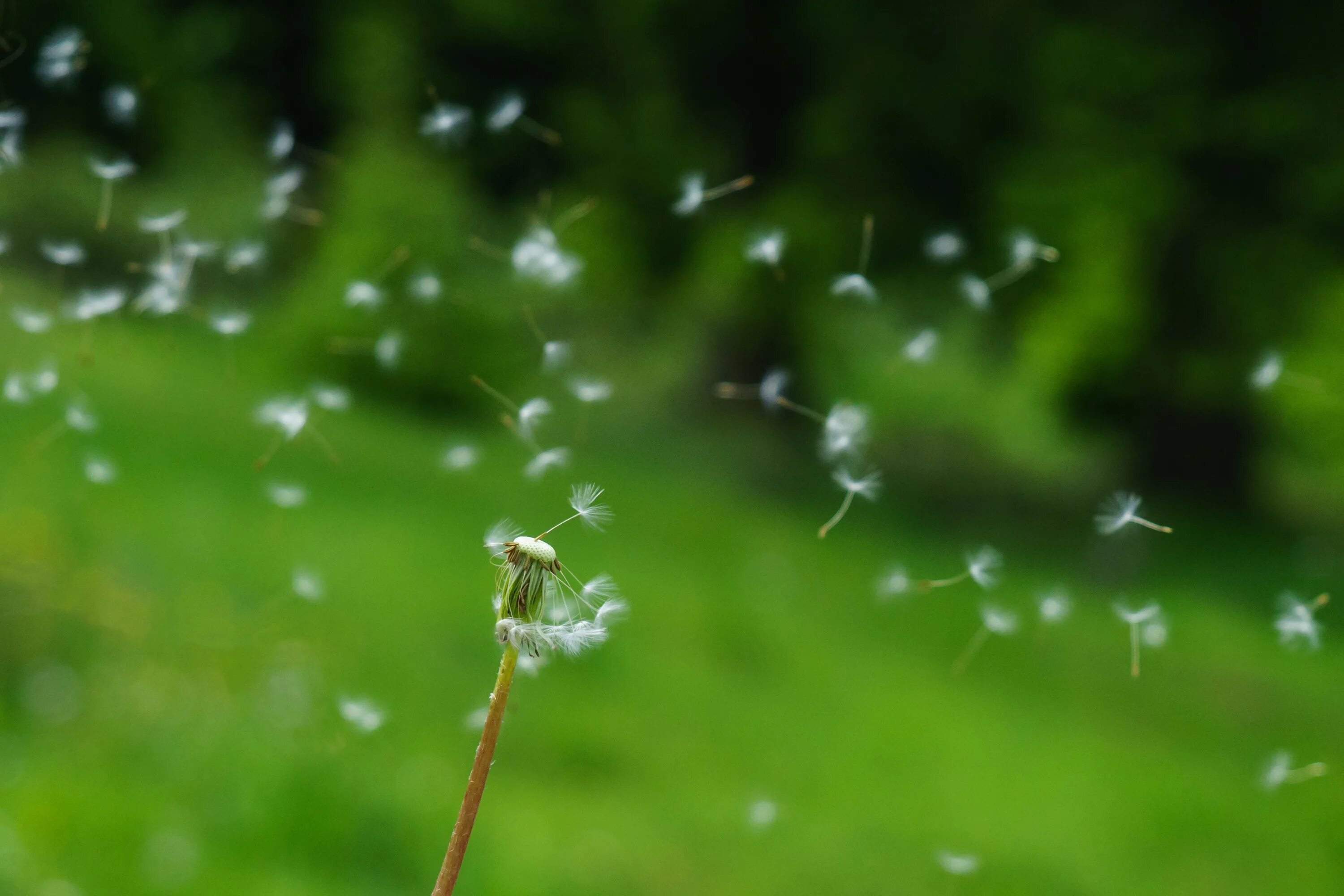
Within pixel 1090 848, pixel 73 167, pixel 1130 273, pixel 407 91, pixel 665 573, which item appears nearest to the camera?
pixel 1090 848

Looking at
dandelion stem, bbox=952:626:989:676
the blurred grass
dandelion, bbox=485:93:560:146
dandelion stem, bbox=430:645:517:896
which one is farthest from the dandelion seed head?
dandelion, bbox=485:93:560:146

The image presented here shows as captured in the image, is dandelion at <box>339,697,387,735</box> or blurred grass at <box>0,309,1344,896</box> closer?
dandelion at <box>339,697,387,735</box>

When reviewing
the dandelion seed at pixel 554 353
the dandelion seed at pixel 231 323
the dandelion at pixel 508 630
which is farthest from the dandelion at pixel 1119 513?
the dandelion seed at pixel 231 323

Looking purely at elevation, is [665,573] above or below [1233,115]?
Result: below

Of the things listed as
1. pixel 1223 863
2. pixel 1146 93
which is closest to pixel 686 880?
pixel 1223 863

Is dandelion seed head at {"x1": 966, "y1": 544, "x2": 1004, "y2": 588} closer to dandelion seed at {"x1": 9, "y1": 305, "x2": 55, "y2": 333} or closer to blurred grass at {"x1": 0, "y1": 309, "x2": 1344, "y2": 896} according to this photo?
dandelion seed at {"x1": 9, "y1": 305, "x2": 55, "y2": 333}

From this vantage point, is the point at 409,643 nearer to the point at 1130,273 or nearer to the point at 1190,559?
the point at 1130,273
